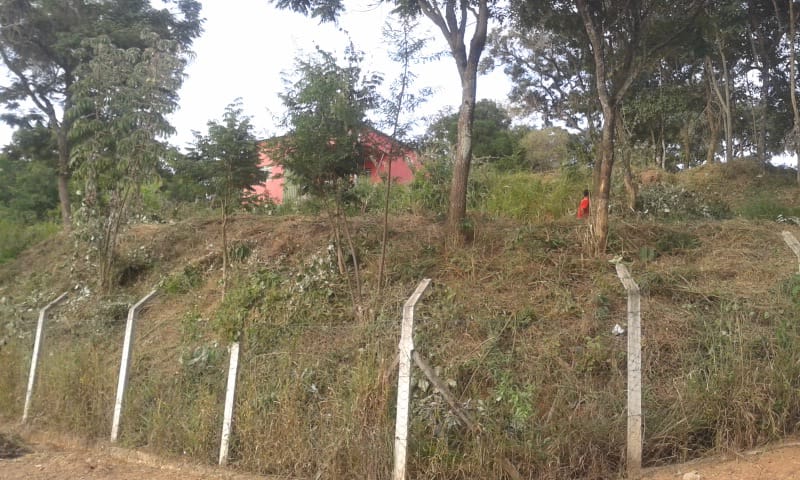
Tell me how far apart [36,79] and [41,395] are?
538 inches

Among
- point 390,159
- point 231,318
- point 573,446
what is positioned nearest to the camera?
point 573,446

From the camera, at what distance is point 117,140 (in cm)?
966

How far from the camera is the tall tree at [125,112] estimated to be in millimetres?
9516

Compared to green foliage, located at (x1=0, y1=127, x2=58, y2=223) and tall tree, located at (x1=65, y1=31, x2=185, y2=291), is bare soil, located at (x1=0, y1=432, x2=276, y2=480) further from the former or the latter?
green foliage, located at (x1=0, y1=127, x2=58, y2=223)

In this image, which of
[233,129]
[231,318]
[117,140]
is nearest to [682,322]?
[231,318]

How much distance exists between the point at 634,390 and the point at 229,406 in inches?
125

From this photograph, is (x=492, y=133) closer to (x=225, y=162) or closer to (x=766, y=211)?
(x=766, y=211)

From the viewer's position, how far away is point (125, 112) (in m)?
9.55

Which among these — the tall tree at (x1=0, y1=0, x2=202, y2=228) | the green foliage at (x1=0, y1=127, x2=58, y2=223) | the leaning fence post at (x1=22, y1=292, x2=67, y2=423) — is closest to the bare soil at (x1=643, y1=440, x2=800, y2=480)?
→ the leaning fence post at (x1=22, y1=292, x2=67, y2=423)

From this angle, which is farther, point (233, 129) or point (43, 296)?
point (43, 296)

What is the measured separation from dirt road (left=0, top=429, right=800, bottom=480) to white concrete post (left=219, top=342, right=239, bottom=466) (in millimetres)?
132

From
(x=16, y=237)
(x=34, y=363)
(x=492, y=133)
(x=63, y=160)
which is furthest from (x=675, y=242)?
(x=492, y=133)

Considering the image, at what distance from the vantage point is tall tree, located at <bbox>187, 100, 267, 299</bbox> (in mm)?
8602

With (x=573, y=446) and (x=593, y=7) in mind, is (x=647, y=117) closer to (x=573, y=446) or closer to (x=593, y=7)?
(x=593, y=7)
